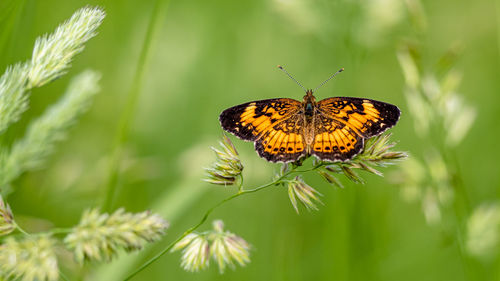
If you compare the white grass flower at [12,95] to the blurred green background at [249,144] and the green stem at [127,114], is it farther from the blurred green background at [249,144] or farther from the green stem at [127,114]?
the green stem at [127,114]

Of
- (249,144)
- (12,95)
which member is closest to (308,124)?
(12,95)

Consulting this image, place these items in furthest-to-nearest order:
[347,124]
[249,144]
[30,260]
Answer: [249,144], [347,124], [30,260]

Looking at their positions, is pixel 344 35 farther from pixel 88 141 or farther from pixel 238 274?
pixel 88 141

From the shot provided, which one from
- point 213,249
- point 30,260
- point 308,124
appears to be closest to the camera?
point 30,260

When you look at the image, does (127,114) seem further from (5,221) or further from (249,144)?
(249,144)

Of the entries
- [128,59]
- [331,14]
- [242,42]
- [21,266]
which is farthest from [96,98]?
[21,266]
